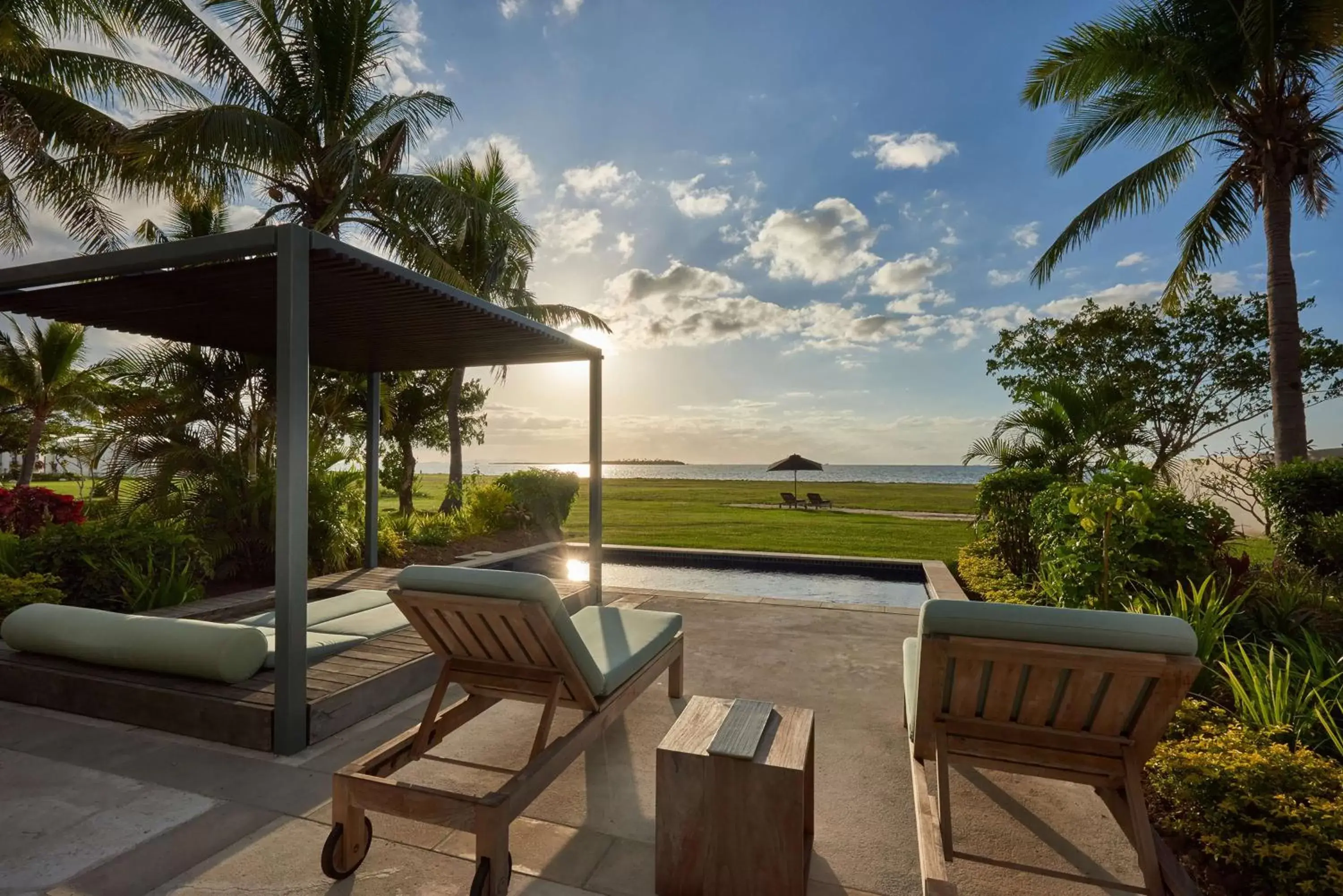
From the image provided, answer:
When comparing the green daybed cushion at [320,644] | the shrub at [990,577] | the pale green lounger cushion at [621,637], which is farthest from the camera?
the shrub at [990,577]

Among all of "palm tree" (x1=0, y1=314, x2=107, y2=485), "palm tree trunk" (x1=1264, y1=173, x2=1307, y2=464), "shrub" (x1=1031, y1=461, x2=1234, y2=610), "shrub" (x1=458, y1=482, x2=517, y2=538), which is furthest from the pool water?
"palm tree" (x1=0, y1=314, x2=107, y2=485)

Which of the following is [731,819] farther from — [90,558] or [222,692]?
[90,558]

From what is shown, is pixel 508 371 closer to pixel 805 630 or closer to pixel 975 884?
pixel 805 630

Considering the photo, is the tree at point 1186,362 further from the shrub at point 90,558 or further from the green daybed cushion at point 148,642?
the shrub at point 90,558

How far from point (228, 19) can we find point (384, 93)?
2307 millimetres

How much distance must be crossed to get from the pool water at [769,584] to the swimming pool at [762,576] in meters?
0.01

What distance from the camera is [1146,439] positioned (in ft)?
45.4

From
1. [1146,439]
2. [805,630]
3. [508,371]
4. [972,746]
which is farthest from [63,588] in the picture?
[1146,439]

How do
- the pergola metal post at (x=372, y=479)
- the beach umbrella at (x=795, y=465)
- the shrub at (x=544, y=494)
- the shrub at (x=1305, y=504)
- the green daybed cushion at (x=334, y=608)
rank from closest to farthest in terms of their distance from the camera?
the green daybed cushion at (x=334, y=608) < the shrub at (x=1305, y=504) < the pergola metal post at (x=372, y=479) < the shrub at (x=544, y=494) < the beach umbrella at (x=795, y=465)

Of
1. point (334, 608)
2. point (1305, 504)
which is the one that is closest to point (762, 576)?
point (1305, 504)

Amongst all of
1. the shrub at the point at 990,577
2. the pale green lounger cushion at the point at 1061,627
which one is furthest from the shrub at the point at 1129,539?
the pale green lounger cushion at the point at 1061,627

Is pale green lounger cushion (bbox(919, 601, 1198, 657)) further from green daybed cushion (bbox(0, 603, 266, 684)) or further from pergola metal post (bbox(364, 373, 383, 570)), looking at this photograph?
pergola metal post (bbox(364, 373, 383, 570))

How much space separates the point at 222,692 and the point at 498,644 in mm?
1764

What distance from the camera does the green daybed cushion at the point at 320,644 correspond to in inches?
144
